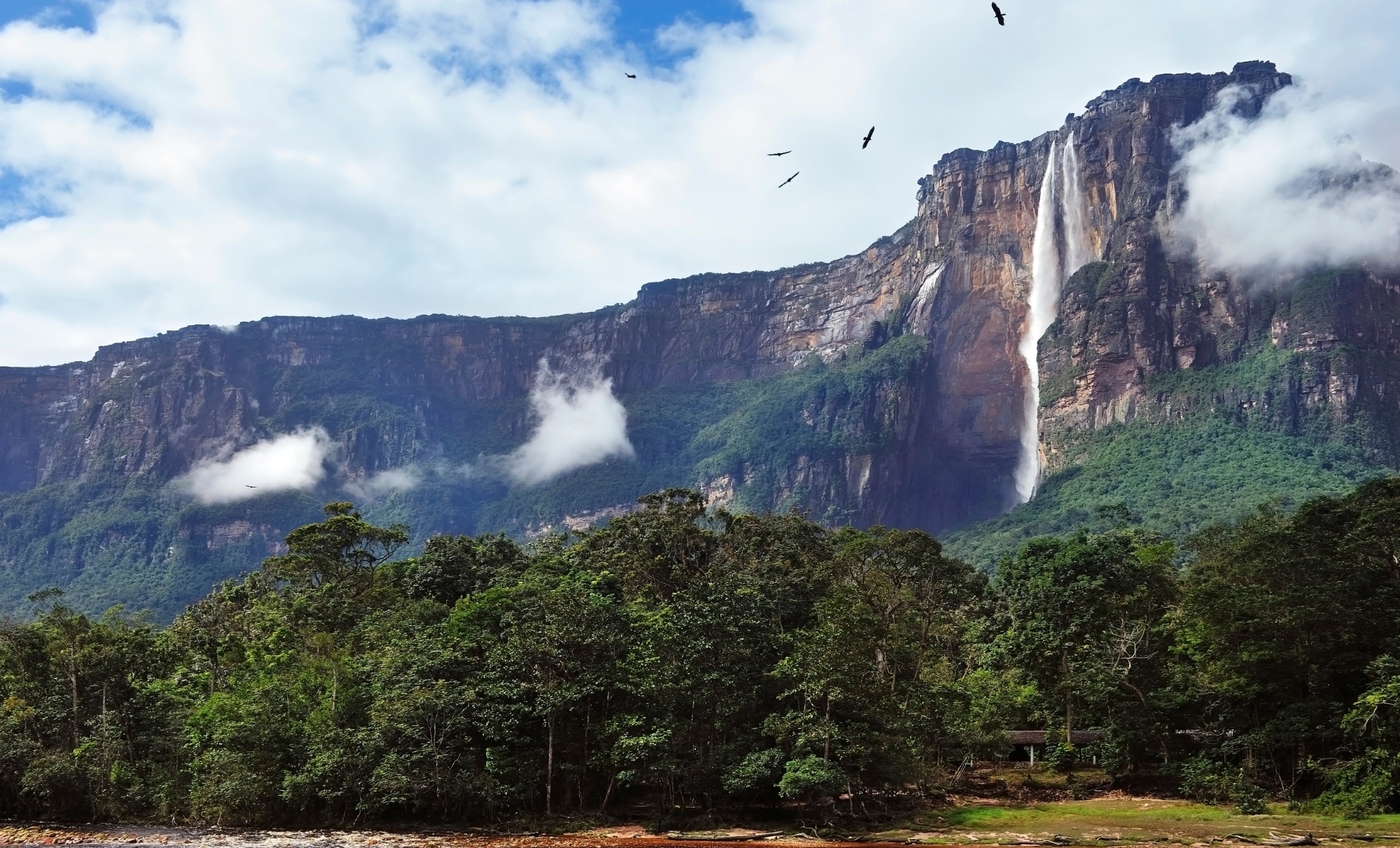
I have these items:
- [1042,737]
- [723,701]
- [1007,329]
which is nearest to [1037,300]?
[1007,329]

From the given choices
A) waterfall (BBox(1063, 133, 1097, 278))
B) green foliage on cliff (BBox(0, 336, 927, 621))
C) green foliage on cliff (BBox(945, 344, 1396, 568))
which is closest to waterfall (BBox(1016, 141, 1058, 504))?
waterfall (BBox(1063, 133, 1097, 278))

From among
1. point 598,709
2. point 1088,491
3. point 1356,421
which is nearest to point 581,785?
point 598,709

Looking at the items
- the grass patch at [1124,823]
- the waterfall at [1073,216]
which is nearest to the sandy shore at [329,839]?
the grass patch at [1124,823]

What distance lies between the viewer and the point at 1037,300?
170250mm

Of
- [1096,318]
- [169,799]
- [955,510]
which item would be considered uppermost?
[1096,318]

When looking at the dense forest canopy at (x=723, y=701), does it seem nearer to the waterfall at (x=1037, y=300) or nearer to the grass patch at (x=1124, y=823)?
the grass patch at (x=1124, y=823)

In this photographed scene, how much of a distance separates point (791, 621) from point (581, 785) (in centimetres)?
1394

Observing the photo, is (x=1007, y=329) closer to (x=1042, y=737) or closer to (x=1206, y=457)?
(x=1206, y=457)

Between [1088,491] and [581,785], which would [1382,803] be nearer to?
[581,785]

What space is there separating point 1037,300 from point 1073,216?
14.2 meters

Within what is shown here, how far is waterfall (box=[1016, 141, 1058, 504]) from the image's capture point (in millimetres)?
167875

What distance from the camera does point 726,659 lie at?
3697cm

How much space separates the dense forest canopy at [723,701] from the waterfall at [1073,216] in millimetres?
126512

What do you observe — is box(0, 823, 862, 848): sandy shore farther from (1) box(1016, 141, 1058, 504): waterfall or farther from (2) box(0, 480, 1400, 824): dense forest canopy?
(1) box(1016, 141, 1058, 504): waterfall
